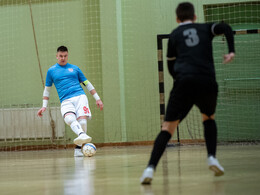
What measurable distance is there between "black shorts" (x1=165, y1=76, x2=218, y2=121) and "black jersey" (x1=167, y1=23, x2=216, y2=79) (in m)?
0.05

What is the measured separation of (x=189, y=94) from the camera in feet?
10.3

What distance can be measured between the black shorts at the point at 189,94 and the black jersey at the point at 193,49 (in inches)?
2.2

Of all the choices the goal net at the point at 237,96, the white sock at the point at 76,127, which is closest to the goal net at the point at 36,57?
the goal net at the point at 237,96

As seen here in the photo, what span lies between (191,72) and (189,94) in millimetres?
163

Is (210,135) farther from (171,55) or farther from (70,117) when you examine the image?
(70,117)

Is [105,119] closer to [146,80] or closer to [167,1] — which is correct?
[146,80]

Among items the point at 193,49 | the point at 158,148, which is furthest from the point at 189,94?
the point at 158,148

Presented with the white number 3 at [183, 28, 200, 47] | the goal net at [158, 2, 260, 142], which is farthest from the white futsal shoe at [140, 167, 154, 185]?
the goal net at [158, 2, 260, 142]

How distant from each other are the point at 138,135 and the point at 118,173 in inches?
223

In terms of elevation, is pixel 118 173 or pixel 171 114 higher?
pixel 171 114

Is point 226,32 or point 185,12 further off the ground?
point 185,12

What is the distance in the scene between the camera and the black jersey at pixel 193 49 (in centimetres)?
314

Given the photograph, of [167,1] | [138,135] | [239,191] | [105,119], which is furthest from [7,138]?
[239,191]

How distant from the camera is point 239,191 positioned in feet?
8.36
